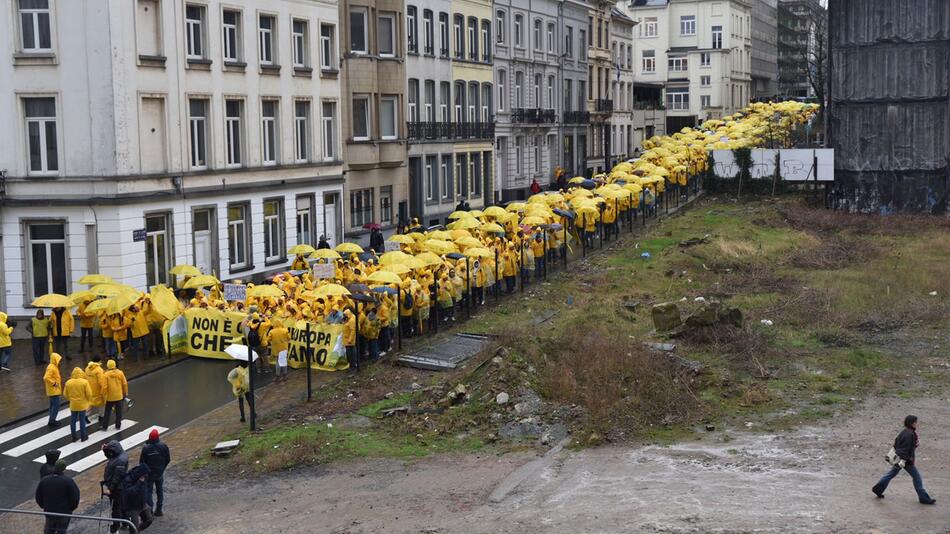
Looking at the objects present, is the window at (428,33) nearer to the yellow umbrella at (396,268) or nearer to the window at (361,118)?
the window at (361,118)

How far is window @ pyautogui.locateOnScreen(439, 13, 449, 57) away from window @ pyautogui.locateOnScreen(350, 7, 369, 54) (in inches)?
308

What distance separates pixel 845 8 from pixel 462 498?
128 feet

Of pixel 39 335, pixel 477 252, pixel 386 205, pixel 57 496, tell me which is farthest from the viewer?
pixel 386 205

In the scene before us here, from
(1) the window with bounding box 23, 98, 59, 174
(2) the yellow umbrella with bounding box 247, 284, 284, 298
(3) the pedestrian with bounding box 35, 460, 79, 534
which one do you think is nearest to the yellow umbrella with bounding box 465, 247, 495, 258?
(2) the yellow umbrella with bounding box 247, 284, 284, 298

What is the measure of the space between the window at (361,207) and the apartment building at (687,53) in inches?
2310

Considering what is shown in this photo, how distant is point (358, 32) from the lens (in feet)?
141

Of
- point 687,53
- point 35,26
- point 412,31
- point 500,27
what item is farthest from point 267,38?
point 687,53

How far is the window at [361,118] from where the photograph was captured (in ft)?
142

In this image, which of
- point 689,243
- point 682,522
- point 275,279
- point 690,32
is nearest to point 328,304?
point 275,279

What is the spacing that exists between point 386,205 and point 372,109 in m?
Answer: 4.58

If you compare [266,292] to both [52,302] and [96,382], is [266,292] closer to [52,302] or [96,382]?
[52,302]

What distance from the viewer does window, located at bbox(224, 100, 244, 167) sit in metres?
34.6

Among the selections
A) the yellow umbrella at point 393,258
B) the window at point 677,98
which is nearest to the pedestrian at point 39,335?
the yellow umbrella at point 393,258

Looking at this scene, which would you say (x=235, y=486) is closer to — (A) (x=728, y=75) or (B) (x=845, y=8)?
(B) (x=845, y=8)
